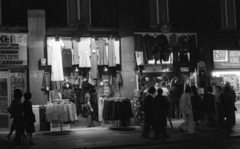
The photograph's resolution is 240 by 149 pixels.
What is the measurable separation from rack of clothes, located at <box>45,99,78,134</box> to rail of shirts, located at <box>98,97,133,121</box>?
143 centimetres

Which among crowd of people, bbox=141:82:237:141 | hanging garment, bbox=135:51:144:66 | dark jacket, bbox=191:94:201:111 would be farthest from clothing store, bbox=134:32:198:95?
dark jacket, bbox=191:94:201:111

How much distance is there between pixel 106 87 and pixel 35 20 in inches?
190

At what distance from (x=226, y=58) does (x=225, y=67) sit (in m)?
0.55

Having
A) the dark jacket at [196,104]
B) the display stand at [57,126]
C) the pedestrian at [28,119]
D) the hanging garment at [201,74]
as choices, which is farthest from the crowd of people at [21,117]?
the hanging garment at [201,74]

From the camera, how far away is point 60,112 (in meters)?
15.3

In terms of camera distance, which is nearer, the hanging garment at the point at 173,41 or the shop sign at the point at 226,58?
the hanging garment at the point at 173,41

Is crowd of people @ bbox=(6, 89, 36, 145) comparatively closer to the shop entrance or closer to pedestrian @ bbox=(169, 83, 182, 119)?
the shop entrance

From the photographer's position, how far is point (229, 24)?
20.5 meters

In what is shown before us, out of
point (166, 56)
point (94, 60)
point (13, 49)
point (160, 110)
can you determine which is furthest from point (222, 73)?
point (13, 49)

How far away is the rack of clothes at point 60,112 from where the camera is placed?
15.3 m

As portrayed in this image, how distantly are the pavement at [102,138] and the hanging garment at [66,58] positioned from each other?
3.22m

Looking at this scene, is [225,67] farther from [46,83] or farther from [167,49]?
[46,83]

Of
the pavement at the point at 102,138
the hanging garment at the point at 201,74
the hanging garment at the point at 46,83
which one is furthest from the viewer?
the hanging garment at the point at 201,74

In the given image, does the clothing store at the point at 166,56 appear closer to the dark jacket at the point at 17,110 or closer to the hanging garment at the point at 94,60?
the hanging garment at the point at 94,60
